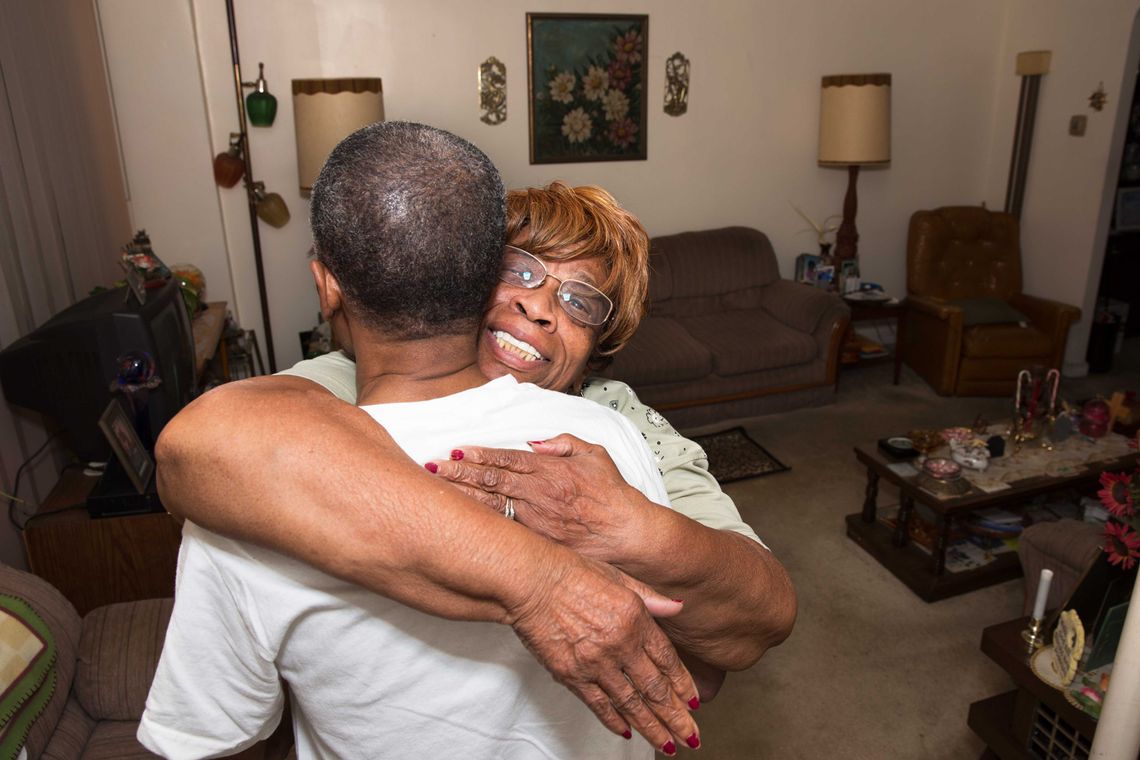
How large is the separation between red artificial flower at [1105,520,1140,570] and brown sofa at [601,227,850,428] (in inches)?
100

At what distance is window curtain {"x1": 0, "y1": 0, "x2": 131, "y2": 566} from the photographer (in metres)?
2.10

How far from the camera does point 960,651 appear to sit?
8.69ft

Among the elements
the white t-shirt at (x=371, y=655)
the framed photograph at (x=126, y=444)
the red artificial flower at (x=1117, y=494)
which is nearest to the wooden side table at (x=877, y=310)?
the red artificial flower at (x=1117, y=494)

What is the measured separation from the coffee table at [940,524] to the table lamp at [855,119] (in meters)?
2.39

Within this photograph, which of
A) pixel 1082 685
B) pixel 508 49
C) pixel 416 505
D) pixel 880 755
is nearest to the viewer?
pixel 416 505

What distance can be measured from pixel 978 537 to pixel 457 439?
3.22 m

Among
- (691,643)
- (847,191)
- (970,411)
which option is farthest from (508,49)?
(691,643)

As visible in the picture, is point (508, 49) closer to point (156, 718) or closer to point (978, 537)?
point (978, 537)

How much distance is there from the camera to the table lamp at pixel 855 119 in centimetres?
475

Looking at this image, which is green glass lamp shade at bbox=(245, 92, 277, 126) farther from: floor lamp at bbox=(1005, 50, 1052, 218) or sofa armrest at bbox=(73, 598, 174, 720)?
floor lamp at bbox=(1005, 50, 1052, 218)

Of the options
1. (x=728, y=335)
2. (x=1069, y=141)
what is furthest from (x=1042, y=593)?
(x=1069, y=141)

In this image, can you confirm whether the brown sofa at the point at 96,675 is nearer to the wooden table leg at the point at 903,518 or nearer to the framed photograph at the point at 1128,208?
the wooden table leg at the point at 903,518

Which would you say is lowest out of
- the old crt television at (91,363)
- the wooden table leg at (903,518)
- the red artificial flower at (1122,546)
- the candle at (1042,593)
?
the wooden table leg at (903,518)

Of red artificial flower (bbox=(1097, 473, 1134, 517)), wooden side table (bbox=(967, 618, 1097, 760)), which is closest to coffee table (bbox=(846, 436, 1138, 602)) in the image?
wooden side table (bbox=(967, 618, 1097, 760))
